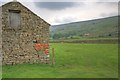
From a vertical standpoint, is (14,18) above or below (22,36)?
above

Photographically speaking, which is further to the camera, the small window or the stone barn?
the small window

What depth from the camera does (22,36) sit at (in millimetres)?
28031

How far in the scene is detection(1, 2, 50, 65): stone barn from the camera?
90.0 ft

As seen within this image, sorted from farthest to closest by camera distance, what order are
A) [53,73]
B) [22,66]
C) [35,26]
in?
1. [35,26]
2. [22,66]
3. [53,73]

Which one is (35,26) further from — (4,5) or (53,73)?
(53,73)

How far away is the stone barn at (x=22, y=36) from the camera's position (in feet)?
90.0

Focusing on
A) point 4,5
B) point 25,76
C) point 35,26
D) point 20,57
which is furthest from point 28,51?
point 25,76

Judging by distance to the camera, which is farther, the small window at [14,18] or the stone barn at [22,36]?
the small window at [14,18]

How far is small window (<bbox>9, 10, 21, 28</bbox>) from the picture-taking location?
2791 centimetres

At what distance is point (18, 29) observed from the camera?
2795 centimetres

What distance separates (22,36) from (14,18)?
86.7 inches

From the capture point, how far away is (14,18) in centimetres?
2812

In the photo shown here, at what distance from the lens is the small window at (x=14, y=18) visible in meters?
27.9

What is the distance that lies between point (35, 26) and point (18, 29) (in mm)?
1941
